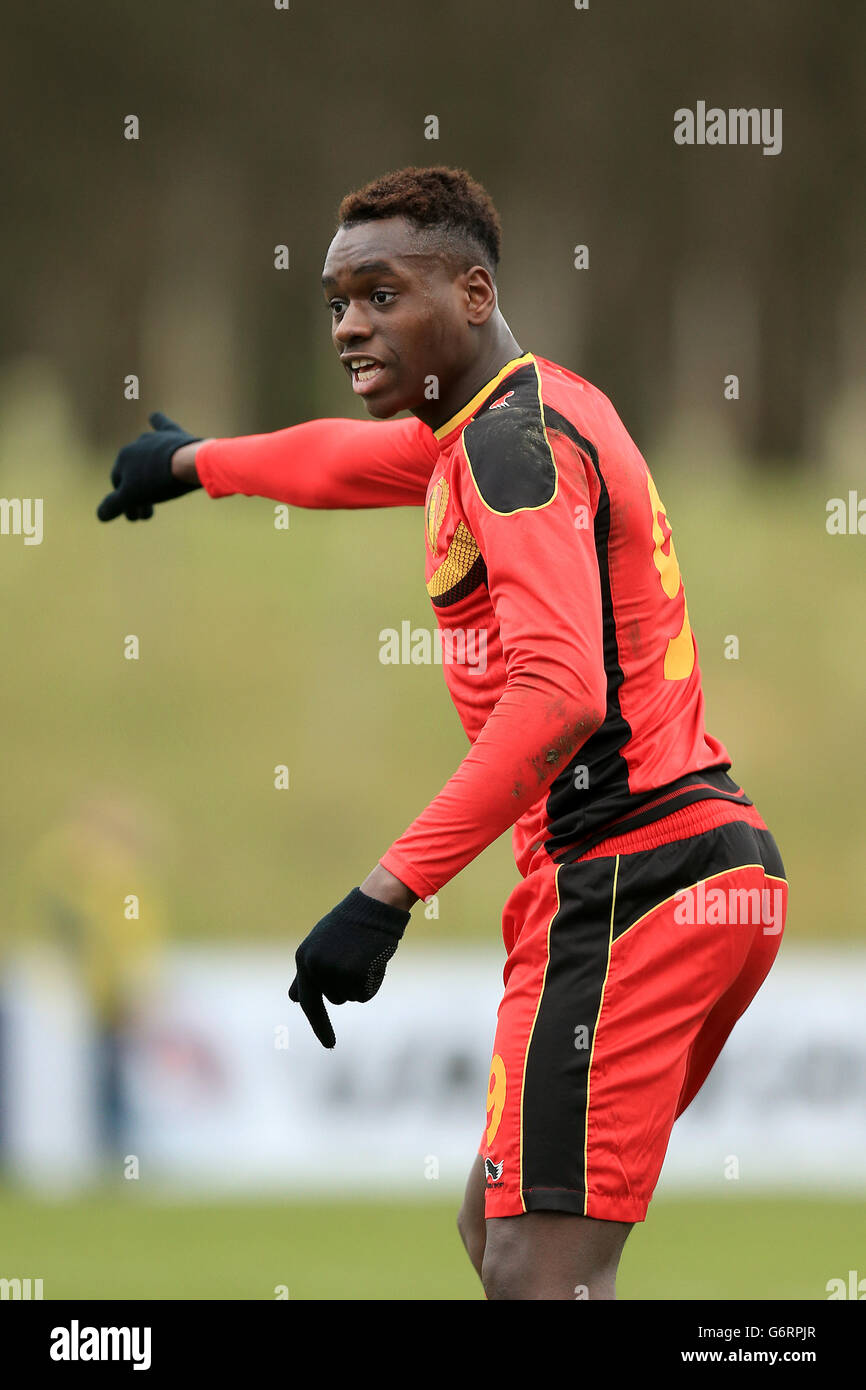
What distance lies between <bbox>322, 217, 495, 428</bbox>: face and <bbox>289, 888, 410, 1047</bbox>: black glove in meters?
0.86

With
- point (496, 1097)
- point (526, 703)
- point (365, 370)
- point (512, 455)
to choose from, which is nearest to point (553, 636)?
point (526, 703)

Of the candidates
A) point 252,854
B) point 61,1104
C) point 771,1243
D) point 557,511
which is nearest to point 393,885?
point 557,511

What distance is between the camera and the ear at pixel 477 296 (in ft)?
9.23

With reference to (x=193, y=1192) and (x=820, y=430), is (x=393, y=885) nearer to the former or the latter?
(x=193, y=1192)

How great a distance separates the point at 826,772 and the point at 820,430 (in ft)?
11.3

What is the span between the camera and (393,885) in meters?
2.46

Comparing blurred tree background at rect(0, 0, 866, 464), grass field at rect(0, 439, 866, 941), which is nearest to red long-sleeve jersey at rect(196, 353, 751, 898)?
grass field at rect(0, 439, 866, 941)

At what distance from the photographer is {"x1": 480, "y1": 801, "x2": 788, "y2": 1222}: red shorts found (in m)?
2.58

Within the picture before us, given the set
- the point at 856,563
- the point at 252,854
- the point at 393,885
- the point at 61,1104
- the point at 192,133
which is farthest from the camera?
the point at 192,133

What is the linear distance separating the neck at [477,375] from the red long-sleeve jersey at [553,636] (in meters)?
0.03

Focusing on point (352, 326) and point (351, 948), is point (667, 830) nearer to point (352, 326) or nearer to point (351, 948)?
point (351, 948)

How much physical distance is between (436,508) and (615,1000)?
0.82 meters

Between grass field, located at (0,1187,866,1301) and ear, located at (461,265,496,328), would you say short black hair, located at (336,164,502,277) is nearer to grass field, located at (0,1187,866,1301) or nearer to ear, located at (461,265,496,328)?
ear, located at (461,265,496,328)

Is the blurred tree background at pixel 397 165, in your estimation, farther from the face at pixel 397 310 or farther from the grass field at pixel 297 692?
the face at pixel 397 310
